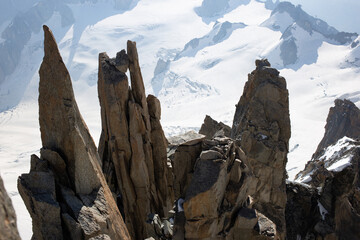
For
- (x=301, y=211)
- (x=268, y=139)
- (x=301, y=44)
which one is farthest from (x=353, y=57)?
(x=301, y=211)

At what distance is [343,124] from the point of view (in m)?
56.7

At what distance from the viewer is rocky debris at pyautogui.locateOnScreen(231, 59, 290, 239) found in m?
26.4

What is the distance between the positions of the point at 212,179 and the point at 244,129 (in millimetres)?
15973

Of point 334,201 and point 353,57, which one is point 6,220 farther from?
point 353,57

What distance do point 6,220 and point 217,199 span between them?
965 centimetres

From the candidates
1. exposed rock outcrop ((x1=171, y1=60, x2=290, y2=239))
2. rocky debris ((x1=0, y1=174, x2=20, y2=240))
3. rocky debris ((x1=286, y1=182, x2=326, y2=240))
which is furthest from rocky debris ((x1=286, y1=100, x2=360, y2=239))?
rocky debris ((x1=0, y1=174, x2=20, y2=240))

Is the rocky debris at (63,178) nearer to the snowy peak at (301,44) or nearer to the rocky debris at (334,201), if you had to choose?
the rocky debris at (334,201)

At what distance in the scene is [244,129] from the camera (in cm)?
2861

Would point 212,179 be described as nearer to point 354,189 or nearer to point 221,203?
point 221,203

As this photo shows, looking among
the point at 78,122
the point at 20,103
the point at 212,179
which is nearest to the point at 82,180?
the point at 78,122

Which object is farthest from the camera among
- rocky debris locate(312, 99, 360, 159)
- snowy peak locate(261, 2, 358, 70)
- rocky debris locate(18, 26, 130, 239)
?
snowy peak locate(261, 2, 358, 70)

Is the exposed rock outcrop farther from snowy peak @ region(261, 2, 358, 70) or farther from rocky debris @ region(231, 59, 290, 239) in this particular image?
snowy peak @ region(261, 2, 358, 70)

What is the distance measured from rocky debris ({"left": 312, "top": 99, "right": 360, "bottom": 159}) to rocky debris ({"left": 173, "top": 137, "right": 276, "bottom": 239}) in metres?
44.2

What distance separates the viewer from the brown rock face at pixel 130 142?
21.1 meters
